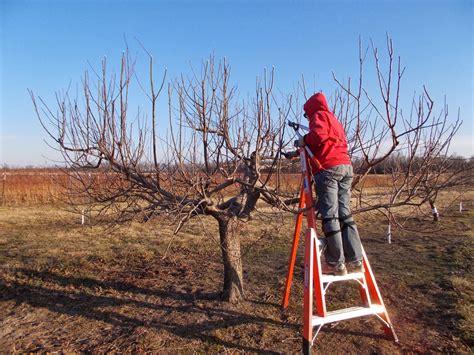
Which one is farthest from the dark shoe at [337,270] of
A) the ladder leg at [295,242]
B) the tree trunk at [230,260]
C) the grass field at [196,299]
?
the tree trunk at [230,260]

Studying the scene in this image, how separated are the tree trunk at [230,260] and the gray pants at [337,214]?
121 centimetres

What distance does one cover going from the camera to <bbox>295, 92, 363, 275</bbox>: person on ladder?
3077 millimetres

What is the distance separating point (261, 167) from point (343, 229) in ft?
3.57

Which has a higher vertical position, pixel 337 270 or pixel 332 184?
pixel 332 184

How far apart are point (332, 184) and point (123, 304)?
8.93 ft

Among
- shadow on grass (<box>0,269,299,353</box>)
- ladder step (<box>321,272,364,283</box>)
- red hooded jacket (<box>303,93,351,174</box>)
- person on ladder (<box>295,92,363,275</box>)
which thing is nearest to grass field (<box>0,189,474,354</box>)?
shadow on grass (<box>0,269,299,353</box>)

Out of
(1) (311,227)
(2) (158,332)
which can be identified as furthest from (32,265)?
(1) (311,227)

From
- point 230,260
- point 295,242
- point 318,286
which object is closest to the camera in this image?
point 318,286

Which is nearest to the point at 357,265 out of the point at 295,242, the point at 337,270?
the point at 337,270

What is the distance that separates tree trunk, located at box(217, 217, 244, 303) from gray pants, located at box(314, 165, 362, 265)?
1.21 meters

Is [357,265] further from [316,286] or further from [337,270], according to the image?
[316,286]

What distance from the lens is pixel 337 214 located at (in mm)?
3145

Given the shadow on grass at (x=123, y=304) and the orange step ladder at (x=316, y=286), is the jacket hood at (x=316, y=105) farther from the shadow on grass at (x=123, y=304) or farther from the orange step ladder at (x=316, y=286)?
the shadow on grass at (x=123, y=304)

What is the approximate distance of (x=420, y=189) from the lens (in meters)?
3.79
